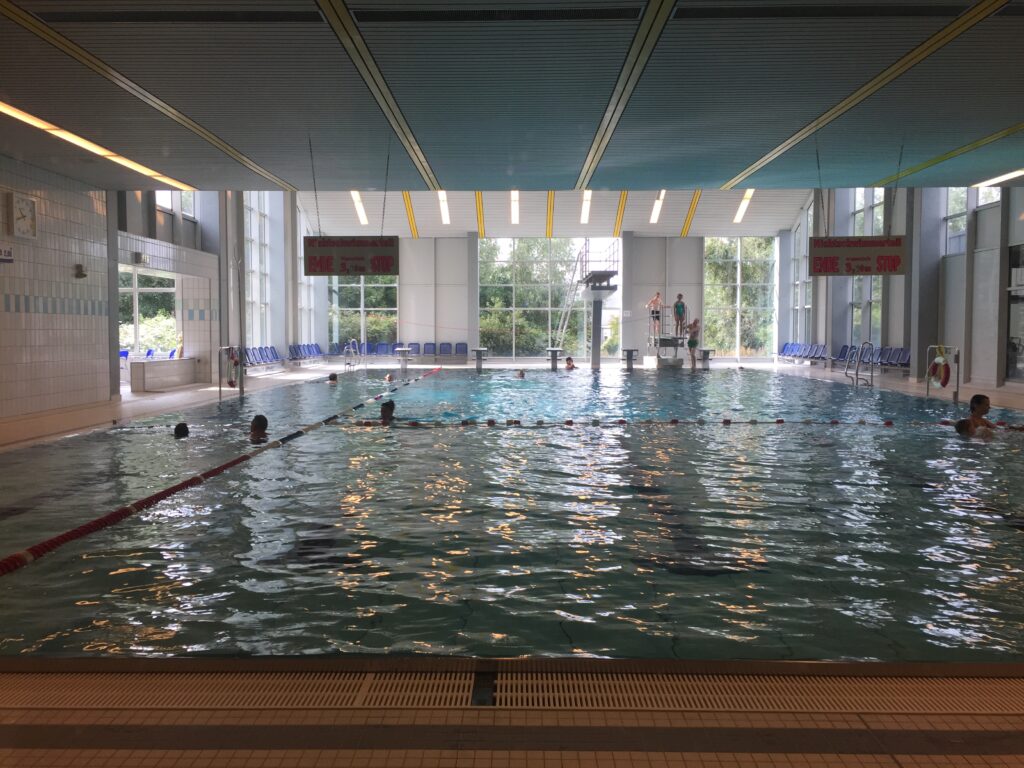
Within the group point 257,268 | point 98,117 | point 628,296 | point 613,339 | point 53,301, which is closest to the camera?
point 98,117

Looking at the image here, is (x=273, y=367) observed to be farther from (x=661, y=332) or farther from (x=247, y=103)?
(x=247, y=103)

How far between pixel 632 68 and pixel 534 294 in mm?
22618

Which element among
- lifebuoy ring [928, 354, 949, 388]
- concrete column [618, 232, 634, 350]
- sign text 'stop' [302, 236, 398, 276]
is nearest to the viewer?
sign text 'stop' [302, 236, 398, 276]

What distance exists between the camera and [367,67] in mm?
6816

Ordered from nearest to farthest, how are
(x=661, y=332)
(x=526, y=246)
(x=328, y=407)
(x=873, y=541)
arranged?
(x=873, y=541), (x=328, y=407), (x=661, y=332), (x=526, y=246)

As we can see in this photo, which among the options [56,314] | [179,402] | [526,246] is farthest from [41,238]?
[526,246]

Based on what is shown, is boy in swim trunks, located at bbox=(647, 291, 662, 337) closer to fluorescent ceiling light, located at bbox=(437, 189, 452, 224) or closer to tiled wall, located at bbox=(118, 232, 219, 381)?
fluorescent ceiling light, located at bbox=(437, 189, 452, 224)

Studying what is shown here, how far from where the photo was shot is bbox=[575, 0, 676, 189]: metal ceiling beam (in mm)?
5699

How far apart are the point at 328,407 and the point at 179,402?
242 cm

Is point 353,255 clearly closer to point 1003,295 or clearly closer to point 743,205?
point 1003,295

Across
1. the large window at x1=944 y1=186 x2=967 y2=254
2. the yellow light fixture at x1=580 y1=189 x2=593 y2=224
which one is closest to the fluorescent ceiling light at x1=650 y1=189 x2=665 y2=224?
the yellow light fixture at x1=580 y1=189 x2=593 y2=224

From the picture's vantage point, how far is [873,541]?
4766mm

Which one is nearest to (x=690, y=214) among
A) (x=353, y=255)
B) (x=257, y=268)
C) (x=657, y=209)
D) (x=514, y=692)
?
(x=657, y=209)

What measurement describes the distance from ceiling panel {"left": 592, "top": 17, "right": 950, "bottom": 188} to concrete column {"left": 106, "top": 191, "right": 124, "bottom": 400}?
26.1ft
